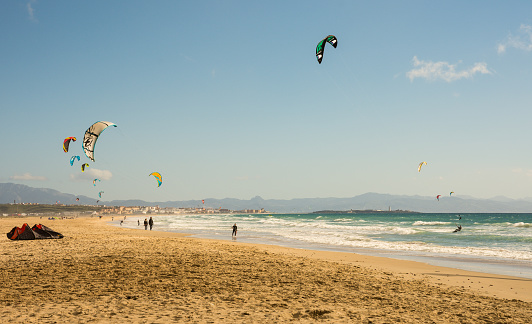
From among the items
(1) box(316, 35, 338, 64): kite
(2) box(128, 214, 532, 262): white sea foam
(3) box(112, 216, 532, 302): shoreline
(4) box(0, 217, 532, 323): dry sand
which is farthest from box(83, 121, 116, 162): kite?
(3) box(112, 216, 532, 302): shoreline

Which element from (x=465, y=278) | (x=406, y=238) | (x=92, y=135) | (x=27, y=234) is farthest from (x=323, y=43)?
(x=406, y=238)

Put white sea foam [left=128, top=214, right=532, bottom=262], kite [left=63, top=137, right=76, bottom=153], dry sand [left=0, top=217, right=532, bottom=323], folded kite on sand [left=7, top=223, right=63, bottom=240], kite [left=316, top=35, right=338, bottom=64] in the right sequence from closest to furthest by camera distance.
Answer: dry sand [left=0, top=217, right=532, bottom=323] → kite [left=316, top=35, right=338, bottom=64] → folded kite on sand [left=7, top=223, right=63, bottom=240] → white sea foam [left=128, top=214, right=532, bottom=262] → kite [left=63, top=137, right=76, bottom=153]

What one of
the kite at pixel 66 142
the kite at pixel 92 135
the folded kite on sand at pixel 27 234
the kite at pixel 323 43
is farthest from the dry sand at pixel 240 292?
the kite at pixel 66 142

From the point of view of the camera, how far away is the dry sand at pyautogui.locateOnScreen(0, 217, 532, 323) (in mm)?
5855

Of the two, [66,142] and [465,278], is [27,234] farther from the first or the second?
[465,278]

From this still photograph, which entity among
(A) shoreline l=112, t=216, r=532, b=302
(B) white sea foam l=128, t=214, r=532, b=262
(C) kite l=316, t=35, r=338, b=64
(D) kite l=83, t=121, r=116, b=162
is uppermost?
(C) kite l=316, t=35, r=338, b=64

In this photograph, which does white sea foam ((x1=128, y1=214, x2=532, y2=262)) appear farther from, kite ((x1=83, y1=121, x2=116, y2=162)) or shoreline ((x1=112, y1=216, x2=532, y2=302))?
kite ((x1=83, y1=121, x2=116, y2=162))

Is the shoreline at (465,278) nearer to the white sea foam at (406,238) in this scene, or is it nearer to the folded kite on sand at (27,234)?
the white sea foam at (406,238)

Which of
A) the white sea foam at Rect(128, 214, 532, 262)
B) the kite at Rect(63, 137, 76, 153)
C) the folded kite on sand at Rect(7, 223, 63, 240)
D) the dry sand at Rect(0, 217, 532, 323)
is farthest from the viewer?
the kite at Rect(63, 137, 76, 153)

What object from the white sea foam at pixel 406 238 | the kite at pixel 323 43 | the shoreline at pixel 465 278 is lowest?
the white sea foam at pixel 406 238

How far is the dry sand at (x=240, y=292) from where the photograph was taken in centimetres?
586

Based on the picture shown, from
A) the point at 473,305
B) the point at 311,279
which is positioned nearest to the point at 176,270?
the point at 311,279

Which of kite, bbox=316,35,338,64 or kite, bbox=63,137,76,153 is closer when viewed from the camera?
kite, bbox=316,35,338,64

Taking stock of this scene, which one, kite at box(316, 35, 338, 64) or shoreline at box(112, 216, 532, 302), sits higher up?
kite at box(316, 35, 338, 64)
